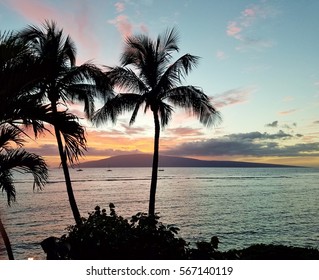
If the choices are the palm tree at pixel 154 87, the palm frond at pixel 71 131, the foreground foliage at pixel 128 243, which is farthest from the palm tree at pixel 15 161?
the palm tree at pixel 154 87

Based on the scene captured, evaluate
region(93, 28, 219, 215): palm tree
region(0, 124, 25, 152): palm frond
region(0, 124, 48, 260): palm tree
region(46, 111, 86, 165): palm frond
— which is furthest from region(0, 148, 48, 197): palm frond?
region(93, 28, 219, 215): palm tree

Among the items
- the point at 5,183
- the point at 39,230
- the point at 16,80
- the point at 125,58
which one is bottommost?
the point at 39,230

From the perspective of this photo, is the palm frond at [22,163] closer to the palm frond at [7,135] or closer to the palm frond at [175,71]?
the palm frond at [7,135]

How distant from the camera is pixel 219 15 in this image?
665 cm

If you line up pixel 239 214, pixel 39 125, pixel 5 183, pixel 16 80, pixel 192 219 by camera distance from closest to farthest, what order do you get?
pixel 16 80 < pixel 39 125 < pixel 5 183 < pixel 192 219 < pixel 239 214

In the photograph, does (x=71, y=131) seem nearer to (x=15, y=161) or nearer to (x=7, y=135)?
(x=7, y=135)

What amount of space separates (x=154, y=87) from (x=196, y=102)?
4.82 feet

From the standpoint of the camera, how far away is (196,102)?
1095 cm

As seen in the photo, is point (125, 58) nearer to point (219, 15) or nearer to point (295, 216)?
Answer: point (219, 15)

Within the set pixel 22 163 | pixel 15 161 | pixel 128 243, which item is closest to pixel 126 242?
pixel 128 243

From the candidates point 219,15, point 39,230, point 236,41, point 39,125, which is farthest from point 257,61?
point 39,230
